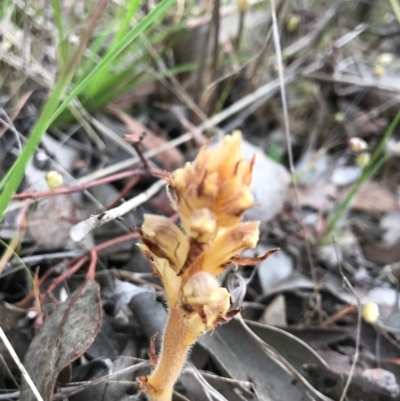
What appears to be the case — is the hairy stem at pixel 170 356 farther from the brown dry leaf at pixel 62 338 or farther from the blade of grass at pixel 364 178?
the blade of grass at pixel 364 178

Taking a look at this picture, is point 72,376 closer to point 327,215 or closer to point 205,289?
point 205,289

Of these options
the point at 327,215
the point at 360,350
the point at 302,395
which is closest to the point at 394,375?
the point at 360,350

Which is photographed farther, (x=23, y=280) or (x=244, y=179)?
(x=23, y=280)

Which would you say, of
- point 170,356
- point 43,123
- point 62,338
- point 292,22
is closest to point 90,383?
point 62,338

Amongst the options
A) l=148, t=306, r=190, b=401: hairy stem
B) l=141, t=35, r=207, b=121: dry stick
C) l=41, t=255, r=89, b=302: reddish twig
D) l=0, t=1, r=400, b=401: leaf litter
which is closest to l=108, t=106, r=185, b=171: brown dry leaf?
l=0, t=1, r=400, b=401: leaf litter

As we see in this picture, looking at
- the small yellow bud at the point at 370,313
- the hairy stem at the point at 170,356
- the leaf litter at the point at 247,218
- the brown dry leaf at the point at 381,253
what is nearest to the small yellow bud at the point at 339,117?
the leaf litter at the point at 247,218

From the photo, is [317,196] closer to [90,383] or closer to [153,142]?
[153,142]

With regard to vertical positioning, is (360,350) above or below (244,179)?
below
